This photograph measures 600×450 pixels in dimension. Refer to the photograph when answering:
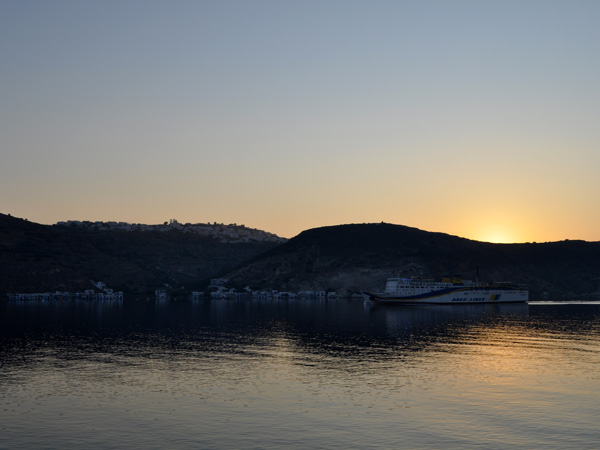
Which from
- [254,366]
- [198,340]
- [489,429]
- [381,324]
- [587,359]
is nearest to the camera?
[489,429]

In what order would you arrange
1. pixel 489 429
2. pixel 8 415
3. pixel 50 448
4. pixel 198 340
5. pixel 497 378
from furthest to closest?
1. pixel 198 340
2. pixel 497 378
3. pixel 8 415
4. pixel 489 429
5. pixel 50 448

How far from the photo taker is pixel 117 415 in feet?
143

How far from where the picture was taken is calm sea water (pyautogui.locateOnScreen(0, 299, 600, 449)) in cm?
3800

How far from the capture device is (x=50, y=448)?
3556 cm

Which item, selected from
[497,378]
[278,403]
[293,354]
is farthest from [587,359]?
[278,403]

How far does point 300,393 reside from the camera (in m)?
51.8

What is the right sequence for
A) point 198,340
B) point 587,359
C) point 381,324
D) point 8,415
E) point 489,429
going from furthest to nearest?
point 381,324
point 198,340
point 587,359
point 8,415
point 489,429

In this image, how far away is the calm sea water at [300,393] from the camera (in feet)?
125

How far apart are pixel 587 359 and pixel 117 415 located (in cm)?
5551

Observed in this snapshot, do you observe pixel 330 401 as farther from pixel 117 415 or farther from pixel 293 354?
pixel 293 354

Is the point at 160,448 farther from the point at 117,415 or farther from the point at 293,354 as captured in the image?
the point at 293,354

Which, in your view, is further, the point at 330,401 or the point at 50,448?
the point at 330,401

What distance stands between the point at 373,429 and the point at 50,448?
19921 millimetres

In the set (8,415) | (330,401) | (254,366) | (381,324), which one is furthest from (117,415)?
(381,324)
